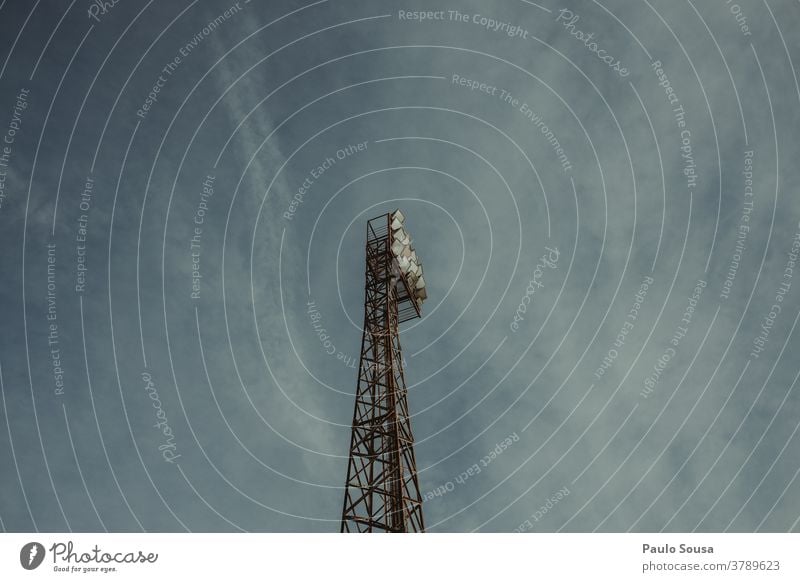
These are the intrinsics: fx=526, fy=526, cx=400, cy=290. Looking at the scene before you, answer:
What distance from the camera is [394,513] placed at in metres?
22.1

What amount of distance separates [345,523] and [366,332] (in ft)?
34.1

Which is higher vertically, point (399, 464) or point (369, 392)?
point (369, 392)
